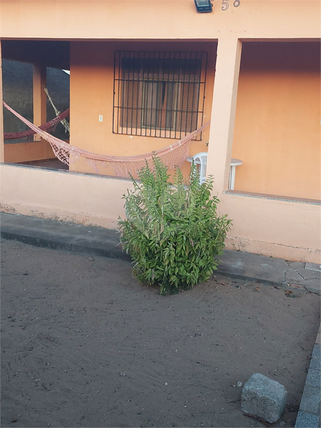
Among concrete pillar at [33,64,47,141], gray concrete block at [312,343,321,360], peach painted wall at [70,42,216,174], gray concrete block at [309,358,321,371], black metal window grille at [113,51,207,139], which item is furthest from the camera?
concrete pillar at [33,64,47,141]

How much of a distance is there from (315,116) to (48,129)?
4.28 metres

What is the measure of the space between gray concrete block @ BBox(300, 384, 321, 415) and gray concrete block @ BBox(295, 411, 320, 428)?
3 centimetres

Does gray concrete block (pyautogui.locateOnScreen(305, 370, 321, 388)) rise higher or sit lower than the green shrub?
lower

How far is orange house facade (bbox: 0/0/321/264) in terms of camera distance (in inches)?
166

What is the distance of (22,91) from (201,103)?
10.5 m

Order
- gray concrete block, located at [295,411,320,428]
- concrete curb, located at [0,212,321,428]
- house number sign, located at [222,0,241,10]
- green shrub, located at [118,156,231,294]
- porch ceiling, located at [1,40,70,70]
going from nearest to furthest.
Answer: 1. gray concrete block, located at [295,411,320,428]
2. green shrub, located at [118,156,231,294]
3. concrete curb, located at [0,212,321,428]
4. house number sign, located at [222,0,241,10]
5. porch ceiling, located at [1,40,70,70]

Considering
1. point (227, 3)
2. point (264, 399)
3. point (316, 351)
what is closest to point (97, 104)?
point (227, 3)

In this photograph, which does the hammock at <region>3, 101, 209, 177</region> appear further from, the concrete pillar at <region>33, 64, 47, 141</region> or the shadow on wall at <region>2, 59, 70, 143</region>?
the shadow on wall at <region>2, 59, 70, 143</region>

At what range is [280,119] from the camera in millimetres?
5523

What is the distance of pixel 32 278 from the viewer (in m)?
3.87

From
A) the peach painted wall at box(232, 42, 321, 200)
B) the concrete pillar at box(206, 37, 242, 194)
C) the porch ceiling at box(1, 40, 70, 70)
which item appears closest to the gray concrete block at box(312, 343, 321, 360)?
the concrete pillar at box(206, 37, 242, 194)

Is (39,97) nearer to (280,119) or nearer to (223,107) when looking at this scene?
(280,119)

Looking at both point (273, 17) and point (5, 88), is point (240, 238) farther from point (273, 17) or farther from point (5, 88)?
point (5, 88)

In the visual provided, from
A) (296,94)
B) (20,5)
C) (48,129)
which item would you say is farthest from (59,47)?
(296,94)
